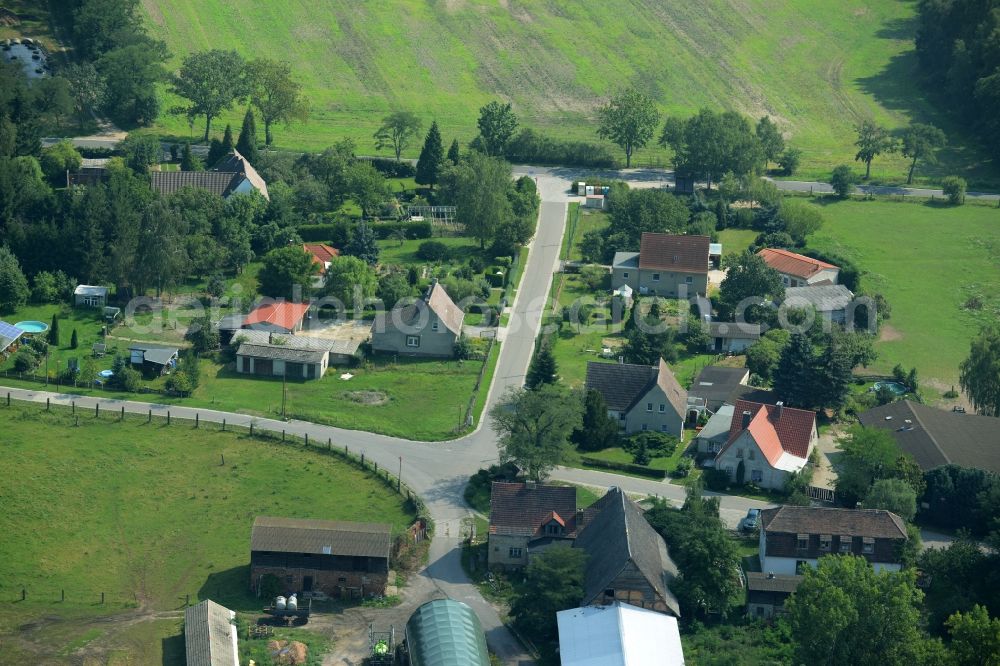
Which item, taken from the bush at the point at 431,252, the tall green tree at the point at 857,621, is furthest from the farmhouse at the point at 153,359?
the tall green tree at the point at 857,621

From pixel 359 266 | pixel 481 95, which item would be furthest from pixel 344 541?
pixel 481 95

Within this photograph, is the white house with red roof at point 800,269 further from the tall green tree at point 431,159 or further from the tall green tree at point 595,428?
the tall green tree at point 431,159

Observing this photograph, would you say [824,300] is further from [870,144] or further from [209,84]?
[209,84]

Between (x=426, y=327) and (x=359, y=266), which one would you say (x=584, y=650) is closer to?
(x=426, y=327)

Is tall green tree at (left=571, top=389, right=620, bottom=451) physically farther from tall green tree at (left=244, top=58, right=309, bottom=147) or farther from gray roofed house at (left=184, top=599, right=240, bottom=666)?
tall green tree at (left=244, top=58, right=309, bottom=147)

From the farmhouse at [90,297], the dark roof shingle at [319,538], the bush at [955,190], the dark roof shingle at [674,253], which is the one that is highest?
the bush at [955,190]

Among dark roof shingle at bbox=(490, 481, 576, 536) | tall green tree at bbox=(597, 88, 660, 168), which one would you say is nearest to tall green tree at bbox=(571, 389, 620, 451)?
dark roof shingle at bbox=(490, 481, 576, 536)

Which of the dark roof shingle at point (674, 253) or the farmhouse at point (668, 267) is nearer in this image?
the farmhouse at point (668, 267)
